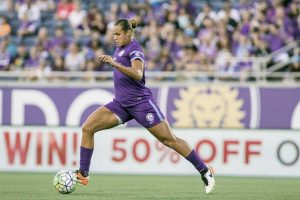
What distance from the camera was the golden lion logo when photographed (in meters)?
17.4

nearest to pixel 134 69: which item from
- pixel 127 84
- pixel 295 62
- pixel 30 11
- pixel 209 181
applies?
pixel 127 84

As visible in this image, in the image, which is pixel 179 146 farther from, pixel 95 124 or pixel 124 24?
pixel 124 24

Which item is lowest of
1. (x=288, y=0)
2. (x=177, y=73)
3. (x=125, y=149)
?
(x=125, y=149)

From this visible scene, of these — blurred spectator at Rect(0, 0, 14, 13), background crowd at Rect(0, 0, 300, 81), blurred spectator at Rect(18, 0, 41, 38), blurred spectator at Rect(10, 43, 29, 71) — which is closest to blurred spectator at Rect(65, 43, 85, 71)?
background crowd at Rect(0, 0, 300, 81)

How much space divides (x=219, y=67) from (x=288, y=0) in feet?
9.35

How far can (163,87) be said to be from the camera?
57.6 feet

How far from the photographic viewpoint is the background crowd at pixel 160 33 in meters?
18.7

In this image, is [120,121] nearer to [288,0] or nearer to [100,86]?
[100,86]

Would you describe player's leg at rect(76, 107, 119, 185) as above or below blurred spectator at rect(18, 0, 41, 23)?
below

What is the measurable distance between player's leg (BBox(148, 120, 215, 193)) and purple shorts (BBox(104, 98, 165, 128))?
0.08m

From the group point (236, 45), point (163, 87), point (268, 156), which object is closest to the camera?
point (268, 156)

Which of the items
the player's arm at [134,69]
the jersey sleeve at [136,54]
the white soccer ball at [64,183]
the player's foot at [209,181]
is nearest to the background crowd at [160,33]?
the player's foot at [209,181]

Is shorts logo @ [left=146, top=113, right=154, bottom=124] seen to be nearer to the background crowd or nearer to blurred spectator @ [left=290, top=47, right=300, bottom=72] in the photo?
the background crowd

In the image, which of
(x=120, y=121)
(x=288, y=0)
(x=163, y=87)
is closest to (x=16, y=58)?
(x=163, y=87)
